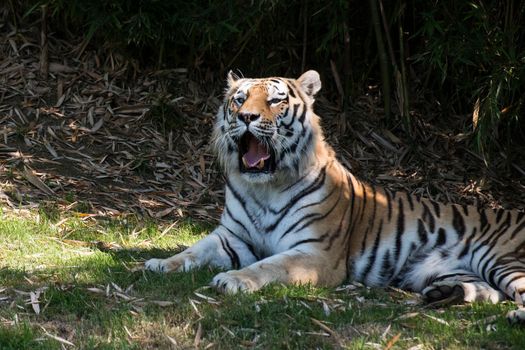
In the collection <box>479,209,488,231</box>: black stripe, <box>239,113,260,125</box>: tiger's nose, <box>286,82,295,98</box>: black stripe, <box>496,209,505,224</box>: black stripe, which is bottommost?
<box>479,209,488,231</box>: black stripe

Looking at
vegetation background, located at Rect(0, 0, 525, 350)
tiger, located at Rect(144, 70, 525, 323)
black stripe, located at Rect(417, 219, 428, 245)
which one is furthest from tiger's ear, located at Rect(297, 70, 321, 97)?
vegetation background, located at Rect(0, 0, 525, 350)

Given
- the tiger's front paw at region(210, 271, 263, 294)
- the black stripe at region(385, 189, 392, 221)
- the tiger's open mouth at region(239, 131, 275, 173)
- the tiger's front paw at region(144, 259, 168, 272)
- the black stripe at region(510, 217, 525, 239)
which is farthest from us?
the black stripe at region(385, 189, 392, 221)

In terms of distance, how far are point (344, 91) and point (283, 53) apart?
62 cm

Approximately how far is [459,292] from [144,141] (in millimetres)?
3503

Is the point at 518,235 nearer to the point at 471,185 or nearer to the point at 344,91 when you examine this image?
the point at 471,185

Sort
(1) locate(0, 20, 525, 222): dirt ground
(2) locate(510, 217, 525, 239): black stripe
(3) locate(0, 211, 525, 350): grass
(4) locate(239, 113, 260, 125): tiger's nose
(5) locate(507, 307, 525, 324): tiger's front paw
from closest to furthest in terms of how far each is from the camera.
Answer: (3) locate(0, 211, 525, 350): grass, (5) locate(507, 307, 525, 324): tiger's front paw, (4) locate(239, 113, 260, 125): tiger's nose, (2) locate(510, 217, 525, 239): black stripe, (1) locate(0, 20, 525, 222): dirt ground

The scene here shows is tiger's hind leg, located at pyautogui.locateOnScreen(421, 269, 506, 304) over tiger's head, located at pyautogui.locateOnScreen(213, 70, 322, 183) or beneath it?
beneath

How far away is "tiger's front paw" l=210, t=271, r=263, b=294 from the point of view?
15.1 feet

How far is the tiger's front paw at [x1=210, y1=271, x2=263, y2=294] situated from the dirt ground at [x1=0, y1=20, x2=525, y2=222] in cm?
198

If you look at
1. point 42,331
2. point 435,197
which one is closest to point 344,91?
point 435,197

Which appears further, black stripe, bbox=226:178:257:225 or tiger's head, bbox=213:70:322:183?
black stripe, bbox=226:178:257:225

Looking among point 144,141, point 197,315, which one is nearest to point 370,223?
point 197,315

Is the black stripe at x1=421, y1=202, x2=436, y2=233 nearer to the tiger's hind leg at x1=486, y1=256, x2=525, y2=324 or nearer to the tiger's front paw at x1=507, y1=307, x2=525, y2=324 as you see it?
the tiger's hind leg at x1=486, y1=256, x2=525, y2=324

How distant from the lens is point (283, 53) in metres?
8.20
